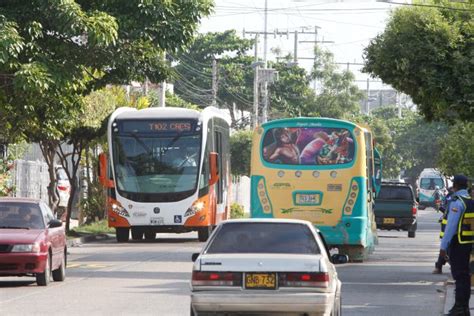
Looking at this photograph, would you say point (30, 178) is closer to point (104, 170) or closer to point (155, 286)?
point (104, 170)

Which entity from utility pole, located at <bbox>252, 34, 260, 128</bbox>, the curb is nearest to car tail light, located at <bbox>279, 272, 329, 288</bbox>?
the curb

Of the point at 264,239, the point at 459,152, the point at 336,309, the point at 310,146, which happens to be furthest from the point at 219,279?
the point at 459,152

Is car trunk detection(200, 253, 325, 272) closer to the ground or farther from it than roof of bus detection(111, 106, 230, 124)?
closer to the ground

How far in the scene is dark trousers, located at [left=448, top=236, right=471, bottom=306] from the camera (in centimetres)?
1736

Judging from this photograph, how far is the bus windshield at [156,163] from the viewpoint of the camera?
39.0 metres

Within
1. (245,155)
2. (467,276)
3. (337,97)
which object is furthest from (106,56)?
(337,97)

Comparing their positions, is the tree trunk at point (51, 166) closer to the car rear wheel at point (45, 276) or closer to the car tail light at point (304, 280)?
the car rear wheel at point (45, 276)

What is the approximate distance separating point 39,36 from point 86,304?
405 inches

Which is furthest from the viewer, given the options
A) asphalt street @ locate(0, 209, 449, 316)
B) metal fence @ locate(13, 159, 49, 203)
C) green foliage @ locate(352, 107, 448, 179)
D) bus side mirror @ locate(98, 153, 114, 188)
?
green foliage @ locate(352, 107, 448, 179)

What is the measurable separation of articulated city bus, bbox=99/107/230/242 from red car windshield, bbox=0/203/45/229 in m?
15.7

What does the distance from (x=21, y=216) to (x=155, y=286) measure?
2.61 m

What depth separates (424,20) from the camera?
23750 millimetres

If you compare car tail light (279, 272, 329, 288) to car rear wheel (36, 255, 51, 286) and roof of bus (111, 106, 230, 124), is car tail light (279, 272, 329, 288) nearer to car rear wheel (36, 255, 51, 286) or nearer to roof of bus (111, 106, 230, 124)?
car rear wheel (36, 255, 51, 286)

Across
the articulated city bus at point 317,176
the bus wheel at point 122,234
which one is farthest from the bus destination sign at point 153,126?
the articulated city bus at point 317,176
